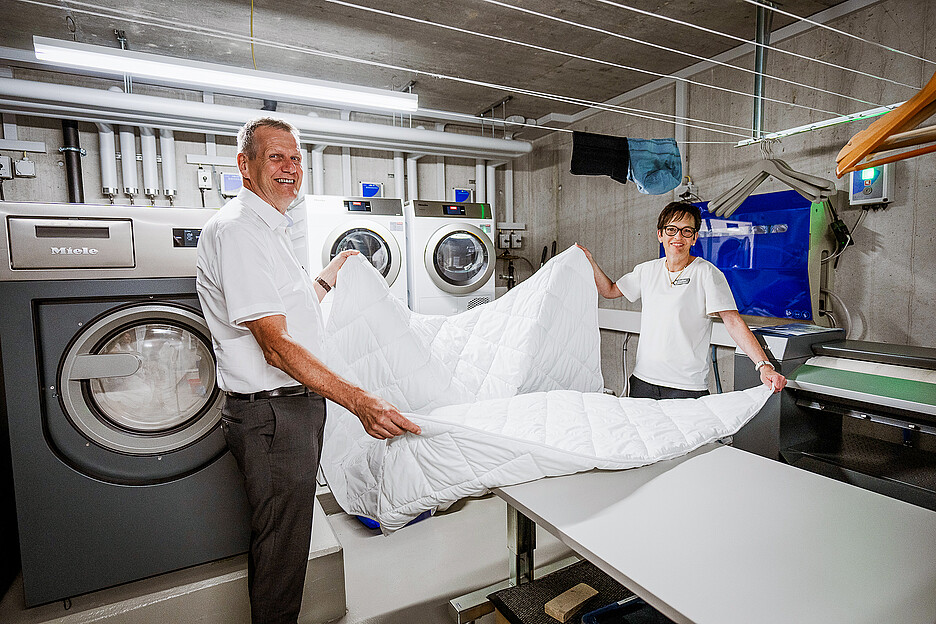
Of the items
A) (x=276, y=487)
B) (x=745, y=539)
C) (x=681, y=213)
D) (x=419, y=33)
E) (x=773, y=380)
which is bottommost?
(x=276, y=487)

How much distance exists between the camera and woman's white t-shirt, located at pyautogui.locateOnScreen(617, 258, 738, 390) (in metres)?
2.30

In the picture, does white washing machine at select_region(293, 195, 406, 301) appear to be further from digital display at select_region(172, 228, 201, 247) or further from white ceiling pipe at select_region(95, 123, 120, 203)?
digital display at select_region(172, 228, 201, 247)

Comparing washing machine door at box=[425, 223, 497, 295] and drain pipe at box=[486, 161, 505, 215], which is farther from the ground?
drain pipe at box=[486, 161, 505, 215]

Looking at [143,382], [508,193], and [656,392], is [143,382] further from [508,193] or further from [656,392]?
[508,193]

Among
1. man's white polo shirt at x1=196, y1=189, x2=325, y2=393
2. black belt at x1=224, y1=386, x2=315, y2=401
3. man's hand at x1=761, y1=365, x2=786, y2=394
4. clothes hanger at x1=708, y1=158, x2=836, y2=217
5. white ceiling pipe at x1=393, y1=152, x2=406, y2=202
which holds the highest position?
white ceiling pipe at x1=393, y1=152, x2=406, y2=202

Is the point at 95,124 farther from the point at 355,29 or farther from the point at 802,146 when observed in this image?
the point at 802,146

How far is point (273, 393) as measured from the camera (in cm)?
157

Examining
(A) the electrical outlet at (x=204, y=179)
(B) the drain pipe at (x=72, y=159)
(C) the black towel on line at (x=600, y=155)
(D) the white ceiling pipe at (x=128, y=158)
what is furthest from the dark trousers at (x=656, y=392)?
(B) the drain pipe at (x=72, y=159)

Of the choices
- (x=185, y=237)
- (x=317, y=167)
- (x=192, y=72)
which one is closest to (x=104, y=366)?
(x=185, y=237)

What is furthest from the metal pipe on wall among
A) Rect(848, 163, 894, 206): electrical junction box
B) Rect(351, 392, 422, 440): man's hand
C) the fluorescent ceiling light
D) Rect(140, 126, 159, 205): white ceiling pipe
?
Rect(848, 163, 894, 206): electrical junction box

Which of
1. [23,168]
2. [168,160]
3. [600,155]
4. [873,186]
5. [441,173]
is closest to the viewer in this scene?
[873,186]

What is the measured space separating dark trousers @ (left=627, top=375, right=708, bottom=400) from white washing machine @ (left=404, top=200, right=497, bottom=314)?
1.99 metres

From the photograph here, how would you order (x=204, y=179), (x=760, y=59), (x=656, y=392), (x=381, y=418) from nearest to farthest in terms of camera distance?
(x=381, y=418) → (x=656, y=392) → (x=760, y=59) → (x=204, y=179)

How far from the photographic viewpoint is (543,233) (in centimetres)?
538
